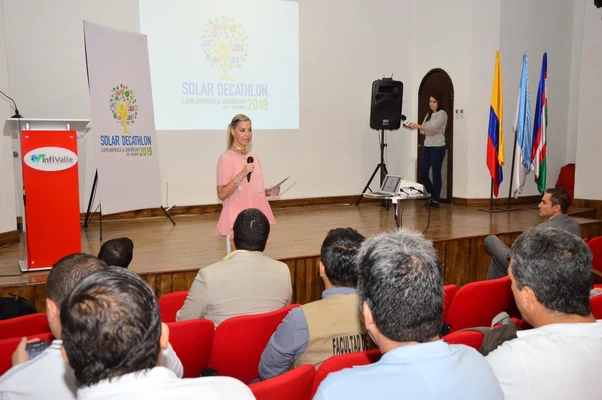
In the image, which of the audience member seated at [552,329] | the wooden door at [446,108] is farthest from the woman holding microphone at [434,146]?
the audience member seated at [552,329]

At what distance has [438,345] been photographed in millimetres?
1246

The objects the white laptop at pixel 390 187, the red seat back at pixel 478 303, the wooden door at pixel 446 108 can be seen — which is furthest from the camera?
the wooden door at pixel 446 108

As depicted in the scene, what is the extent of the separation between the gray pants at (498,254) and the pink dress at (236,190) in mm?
1879

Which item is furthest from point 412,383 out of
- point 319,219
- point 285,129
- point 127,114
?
point 285,129

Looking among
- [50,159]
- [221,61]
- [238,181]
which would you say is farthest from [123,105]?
[221,61]

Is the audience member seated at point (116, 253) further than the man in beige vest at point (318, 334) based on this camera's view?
Yes

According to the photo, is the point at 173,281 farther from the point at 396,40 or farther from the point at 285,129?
the point at 396,40

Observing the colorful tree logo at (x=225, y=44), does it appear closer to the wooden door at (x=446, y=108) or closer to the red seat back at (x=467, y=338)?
the wooden door at (x=446, y=108)

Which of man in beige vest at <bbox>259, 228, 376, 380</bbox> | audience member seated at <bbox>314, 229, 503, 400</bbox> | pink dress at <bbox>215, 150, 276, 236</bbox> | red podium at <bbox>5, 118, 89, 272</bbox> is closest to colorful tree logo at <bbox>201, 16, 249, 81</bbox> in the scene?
pink dress at <bbox>215, 150, 276, 236</bbox>

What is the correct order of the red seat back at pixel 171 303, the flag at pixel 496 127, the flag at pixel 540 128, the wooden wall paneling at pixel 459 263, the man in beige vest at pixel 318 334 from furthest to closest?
1. the flag at pixel 540 128
2. the flag at pixel 496 127
3. the wooden wall paneling at pixel 459 263
4. the red seat back at pixel 171 303
5. the man in beige vest at pixel 318 334

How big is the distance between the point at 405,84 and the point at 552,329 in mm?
7690

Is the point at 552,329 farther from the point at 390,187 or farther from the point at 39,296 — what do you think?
the point at 390,187

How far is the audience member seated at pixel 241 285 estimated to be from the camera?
2.54 m

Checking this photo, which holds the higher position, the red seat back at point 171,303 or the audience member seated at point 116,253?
the audience member seated at point 116,253
